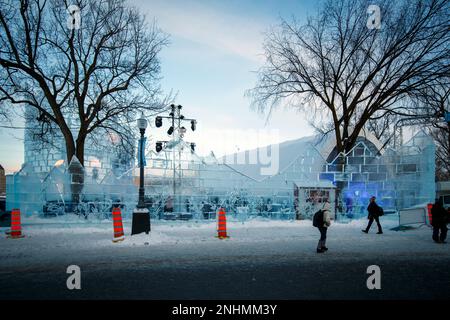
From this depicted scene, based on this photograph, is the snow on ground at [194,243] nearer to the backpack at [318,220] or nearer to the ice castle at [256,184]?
the backpack at [318,220]

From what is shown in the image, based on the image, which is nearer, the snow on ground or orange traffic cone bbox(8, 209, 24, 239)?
the snow on ground

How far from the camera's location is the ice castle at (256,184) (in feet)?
54.4

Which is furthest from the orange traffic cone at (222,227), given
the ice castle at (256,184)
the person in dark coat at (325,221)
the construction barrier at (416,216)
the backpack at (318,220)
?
the construction barrier at (416,216)

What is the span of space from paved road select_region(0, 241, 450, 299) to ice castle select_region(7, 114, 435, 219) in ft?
25.6

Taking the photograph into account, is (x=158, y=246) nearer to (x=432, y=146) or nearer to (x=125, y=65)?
(x=125, y=65)

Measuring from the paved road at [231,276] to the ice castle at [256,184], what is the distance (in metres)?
7.81

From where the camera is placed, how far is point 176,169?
17.2 metres

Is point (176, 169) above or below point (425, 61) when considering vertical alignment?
below

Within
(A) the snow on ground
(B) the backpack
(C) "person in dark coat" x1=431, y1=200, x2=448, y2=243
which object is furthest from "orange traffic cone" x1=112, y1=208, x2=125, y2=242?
(C) "person in dark coat" x1=431, y1=200, x2=448, y2=243

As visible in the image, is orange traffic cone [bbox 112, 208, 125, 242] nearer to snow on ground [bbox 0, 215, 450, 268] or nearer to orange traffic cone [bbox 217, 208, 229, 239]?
snow on ground [bbox 0, 215, 450, 268]

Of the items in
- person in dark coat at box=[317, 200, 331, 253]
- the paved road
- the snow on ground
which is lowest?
the snow on ground

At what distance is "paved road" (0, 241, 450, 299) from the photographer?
527cm

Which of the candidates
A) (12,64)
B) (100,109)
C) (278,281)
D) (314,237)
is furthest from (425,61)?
(12,64)
